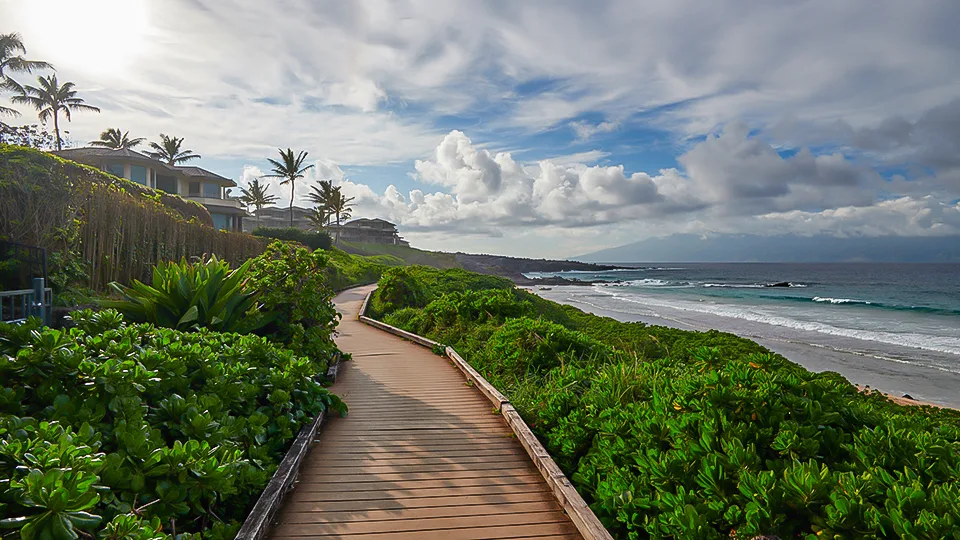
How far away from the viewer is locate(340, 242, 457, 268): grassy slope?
64.4 m

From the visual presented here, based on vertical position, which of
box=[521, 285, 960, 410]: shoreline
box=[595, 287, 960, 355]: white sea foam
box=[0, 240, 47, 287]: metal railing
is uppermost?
box=[0, 240, 47, 287]: metal railing

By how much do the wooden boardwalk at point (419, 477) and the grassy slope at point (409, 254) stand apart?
56280 millimetres

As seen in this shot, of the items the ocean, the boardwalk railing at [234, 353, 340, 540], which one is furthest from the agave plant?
the ocean

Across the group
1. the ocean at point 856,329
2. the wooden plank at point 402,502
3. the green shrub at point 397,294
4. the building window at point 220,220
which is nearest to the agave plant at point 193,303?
the wooden plank at point 402,502

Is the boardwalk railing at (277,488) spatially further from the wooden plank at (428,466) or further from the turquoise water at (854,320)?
the turquoise water at (854,320)

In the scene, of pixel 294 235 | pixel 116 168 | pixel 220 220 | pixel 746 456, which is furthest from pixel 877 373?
pixel 116 168

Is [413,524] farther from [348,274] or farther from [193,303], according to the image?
[348,274]

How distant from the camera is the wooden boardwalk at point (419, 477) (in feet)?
11.1

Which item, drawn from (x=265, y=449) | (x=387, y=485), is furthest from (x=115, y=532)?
(x=387, y=485)

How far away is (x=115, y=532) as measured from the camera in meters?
2.00

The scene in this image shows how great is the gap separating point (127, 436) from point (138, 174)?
3800cm

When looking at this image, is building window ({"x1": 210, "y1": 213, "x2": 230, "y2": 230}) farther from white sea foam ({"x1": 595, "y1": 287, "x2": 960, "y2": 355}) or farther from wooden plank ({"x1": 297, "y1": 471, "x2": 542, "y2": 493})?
wooden plank ({"x1": 297, "y1": 471, "x2": 542, "y2": 493})

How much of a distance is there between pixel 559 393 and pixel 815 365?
42.9 feet

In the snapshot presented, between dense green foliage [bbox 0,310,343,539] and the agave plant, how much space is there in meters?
1.95
